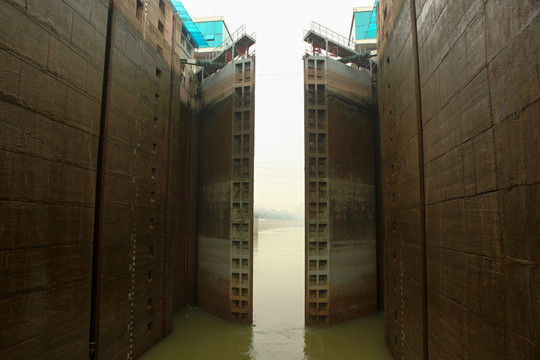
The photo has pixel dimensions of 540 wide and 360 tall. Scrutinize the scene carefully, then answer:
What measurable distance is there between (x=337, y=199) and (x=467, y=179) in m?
9.63

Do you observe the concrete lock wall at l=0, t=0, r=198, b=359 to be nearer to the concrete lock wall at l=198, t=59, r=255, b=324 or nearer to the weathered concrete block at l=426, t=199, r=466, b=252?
the concrete lock wall at l=198, t=59, r=255, b=324

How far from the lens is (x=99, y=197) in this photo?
1008 centimetres

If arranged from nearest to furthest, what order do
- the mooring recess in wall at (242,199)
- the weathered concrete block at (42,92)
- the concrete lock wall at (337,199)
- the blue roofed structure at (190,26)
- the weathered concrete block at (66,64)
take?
the weathered concrete block at (42,92) < the weathered concrete block at (66,64) < the concrete lock wall at (337,199) < the mooring recess in wall at (242,199) < the blue roofed structure at (190,26)

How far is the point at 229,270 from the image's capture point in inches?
651

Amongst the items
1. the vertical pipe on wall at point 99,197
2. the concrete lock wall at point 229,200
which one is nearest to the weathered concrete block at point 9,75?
the vertical pipe on wall at point 99,197

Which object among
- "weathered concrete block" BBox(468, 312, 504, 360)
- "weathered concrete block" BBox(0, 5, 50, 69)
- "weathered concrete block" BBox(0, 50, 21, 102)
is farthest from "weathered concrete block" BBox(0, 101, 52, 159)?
"weathered concrete block" BBox(468, 312, 504, 360)

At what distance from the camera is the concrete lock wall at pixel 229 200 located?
1638 cm

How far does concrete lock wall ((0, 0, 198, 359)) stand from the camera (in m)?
7.03

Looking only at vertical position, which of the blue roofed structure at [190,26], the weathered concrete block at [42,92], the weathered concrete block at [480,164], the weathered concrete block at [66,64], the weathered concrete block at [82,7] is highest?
the blue roofed structure at [190,26]

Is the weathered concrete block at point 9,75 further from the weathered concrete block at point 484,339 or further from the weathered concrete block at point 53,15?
the weathered concrete block at point 484,339

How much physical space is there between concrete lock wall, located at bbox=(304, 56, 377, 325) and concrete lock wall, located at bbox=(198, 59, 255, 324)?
2.82 meters

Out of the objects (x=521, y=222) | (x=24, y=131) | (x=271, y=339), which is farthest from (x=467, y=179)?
(x=271, y=339)

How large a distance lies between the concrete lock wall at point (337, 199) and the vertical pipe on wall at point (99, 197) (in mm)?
8999

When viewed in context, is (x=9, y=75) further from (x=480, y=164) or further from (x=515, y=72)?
(x=480, y=164)
